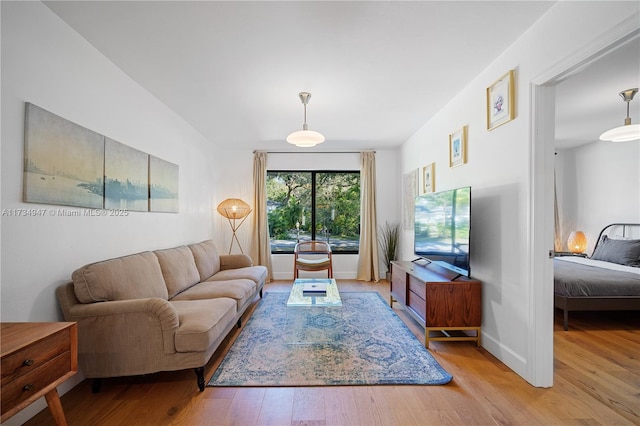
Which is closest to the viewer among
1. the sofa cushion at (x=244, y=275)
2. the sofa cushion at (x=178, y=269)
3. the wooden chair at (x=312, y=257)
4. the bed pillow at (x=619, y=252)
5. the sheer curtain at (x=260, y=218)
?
the sofa cushion at (x=178, y=269)

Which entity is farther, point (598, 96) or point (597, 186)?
point (597, 186)

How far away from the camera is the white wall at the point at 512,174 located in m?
1.79

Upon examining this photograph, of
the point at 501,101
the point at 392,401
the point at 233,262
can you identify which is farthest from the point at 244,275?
the point at 501,101

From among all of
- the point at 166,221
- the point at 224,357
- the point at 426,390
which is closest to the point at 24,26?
the point at 166,221

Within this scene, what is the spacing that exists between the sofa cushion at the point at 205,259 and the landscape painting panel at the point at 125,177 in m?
0.86

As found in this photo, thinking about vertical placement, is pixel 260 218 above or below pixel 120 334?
above

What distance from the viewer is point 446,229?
2.97 m

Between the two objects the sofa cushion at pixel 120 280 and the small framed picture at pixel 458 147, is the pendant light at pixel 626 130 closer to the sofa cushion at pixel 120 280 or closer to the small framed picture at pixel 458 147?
the small framed picture at pixel 458 147

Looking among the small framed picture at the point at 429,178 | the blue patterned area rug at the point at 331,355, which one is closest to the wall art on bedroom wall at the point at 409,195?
the small framed picture at the point at 429,178

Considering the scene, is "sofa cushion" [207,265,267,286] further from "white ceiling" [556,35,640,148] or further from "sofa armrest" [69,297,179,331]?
"white ceiling" [556,35,640,148]

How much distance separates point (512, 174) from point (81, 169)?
3.19m

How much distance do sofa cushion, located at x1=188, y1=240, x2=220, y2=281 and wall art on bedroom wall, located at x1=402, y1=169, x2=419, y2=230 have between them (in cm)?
299

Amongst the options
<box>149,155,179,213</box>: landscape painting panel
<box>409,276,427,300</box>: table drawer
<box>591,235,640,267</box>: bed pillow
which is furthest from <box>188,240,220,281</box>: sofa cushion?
<box>591,235,640,267</box>: bed pillow

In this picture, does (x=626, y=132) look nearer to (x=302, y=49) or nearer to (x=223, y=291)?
(x=302, y=49)
